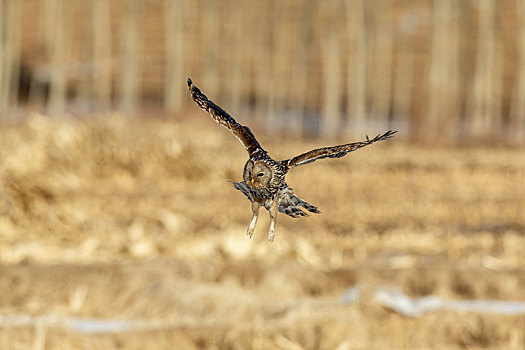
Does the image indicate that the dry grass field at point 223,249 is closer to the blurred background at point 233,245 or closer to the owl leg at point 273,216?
the blurred background at point 233,245

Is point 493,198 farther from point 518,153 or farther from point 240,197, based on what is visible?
point 518,153

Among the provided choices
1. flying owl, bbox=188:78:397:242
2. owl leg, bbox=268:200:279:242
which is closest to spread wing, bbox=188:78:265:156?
flying owl, bbox=188:78:397:242

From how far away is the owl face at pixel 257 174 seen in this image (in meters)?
4.63

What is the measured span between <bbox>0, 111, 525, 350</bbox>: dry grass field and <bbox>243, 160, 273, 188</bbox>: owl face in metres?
5.50

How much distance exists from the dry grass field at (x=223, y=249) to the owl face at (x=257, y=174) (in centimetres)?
550

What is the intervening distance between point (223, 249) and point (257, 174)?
7.77m

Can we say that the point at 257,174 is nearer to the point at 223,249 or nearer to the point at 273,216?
the point at 273,216

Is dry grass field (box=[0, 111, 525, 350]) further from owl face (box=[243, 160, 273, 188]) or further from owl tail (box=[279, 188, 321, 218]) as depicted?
owl face (box=[243, 160, 273, 188])

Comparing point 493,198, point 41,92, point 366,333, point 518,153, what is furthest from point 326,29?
point 366,333

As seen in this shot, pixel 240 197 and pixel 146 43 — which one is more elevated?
pixel 146 43

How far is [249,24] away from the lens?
57094mm

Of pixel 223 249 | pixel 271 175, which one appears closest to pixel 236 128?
pixel 271 175

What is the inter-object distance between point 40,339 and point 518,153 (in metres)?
17.0

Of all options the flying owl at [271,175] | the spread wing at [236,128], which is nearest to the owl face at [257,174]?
the flying owl at [271,175]
